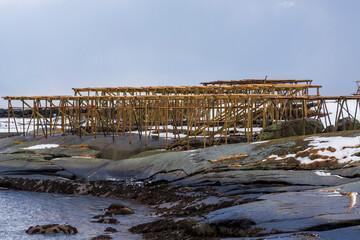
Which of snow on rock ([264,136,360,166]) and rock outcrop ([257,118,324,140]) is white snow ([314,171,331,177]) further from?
rock outcrop ([257,118,324,140])

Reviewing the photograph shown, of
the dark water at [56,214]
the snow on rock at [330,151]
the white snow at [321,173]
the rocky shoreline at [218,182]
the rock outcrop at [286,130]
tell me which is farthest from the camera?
the rock outcrop at [286,130]

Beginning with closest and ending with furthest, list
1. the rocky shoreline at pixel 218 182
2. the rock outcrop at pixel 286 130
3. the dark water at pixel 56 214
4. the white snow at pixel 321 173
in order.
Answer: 1. the rocky shoreline at pixel 218 182
2. the dark water at pixel 56 214
3. the white snow at pixel 321 173
4. the rock outcrop at pixel 286 130

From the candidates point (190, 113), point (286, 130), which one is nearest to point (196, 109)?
point (190, 113)

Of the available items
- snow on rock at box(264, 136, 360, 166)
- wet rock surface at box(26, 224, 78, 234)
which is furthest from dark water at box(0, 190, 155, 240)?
snow on rock at box(264, 136, 360, 166)

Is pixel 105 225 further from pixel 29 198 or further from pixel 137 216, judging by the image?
pixel 29 198

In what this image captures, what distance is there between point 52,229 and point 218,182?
620 centimetres

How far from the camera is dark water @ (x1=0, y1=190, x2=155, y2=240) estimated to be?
14.8 meters

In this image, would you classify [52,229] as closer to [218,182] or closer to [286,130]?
[218,182]

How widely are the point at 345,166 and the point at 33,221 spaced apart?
10.6 m

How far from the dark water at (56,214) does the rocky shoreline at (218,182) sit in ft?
2.44

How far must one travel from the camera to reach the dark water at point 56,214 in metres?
14.8

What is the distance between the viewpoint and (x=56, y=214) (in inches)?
701

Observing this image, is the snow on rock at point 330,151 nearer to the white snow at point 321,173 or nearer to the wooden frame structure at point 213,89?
the white snow at point 321,173

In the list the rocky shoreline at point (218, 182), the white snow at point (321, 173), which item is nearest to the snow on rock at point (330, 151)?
the rocky shoreline at point (218, 182)
